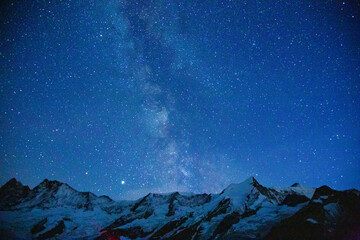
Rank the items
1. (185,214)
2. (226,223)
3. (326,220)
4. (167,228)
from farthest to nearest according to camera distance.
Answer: (185,214), (167,228), (226,223), (326,220)

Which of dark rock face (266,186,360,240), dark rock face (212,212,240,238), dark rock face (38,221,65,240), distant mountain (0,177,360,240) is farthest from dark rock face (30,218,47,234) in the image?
dark rock face (266,186,360,240)

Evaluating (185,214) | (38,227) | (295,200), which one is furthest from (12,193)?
(295,200)

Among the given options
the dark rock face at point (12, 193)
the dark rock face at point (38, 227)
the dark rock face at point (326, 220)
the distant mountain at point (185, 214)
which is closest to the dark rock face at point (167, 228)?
the distant mountain at point (185, 214)

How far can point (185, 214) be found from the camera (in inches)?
5241

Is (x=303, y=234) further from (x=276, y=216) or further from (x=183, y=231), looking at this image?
(x=183, y=231)

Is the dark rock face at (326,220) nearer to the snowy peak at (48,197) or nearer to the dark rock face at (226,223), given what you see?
the dark rock face at (226,223)

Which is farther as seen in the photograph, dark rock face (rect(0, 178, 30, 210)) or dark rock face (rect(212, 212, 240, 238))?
dark rock face (rect(0, 178, 30, 210))

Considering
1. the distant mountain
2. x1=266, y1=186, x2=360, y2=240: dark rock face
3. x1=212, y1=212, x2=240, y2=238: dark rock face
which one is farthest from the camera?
x1=212, y1=212, x2=240, y2=238: dark rock face

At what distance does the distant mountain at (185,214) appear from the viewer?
6906cm

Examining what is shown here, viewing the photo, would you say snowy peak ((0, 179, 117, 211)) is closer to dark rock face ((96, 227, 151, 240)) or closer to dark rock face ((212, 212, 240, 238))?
dark rock face ((96, 227, 151, 240))

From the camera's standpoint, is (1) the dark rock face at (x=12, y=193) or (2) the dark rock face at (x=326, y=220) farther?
(1) the dark rock face at (x=12, y=193)

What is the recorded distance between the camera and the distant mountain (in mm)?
69062

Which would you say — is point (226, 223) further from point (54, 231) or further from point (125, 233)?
point (54, 231)

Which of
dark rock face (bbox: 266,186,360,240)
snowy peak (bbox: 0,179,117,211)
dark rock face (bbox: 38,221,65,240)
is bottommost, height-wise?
dark rock face (bbox: 266,186,360,240)
